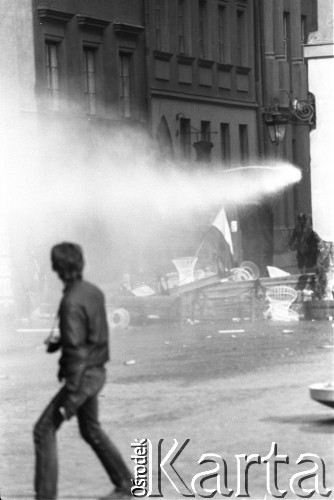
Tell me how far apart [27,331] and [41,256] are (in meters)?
5.00

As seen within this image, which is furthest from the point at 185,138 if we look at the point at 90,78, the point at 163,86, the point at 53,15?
the point at 53,15

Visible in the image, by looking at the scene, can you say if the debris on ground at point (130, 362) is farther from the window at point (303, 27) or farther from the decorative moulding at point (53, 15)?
the window at point (303, 27)

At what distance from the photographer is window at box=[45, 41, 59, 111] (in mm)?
33469

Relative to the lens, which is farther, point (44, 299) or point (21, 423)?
point (44, 299)

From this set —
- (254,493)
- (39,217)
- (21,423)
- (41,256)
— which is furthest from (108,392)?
(39,217)

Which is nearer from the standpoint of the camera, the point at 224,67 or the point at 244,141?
the point at 224,67

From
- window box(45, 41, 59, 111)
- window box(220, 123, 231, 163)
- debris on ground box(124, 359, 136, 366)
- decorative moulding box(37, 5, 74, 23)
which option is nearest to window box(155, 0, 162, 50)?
window box(220, 123, 231, 163)

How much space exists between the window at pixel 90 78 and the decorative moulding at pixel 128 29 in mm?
752

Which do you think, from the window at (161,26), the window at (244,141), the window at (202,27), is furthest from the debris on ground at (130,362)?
the window at (244,141)

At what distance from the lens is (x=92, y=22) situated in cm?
3559

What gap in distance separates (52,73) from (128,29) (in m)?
3.50

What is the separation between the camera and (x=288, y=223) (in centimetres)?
4475

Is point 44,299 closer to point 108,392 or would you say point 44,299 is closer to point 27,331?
point 27,331

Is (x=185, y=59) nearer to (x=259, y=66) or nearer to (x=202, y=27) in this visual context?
(x=202, y=27)
